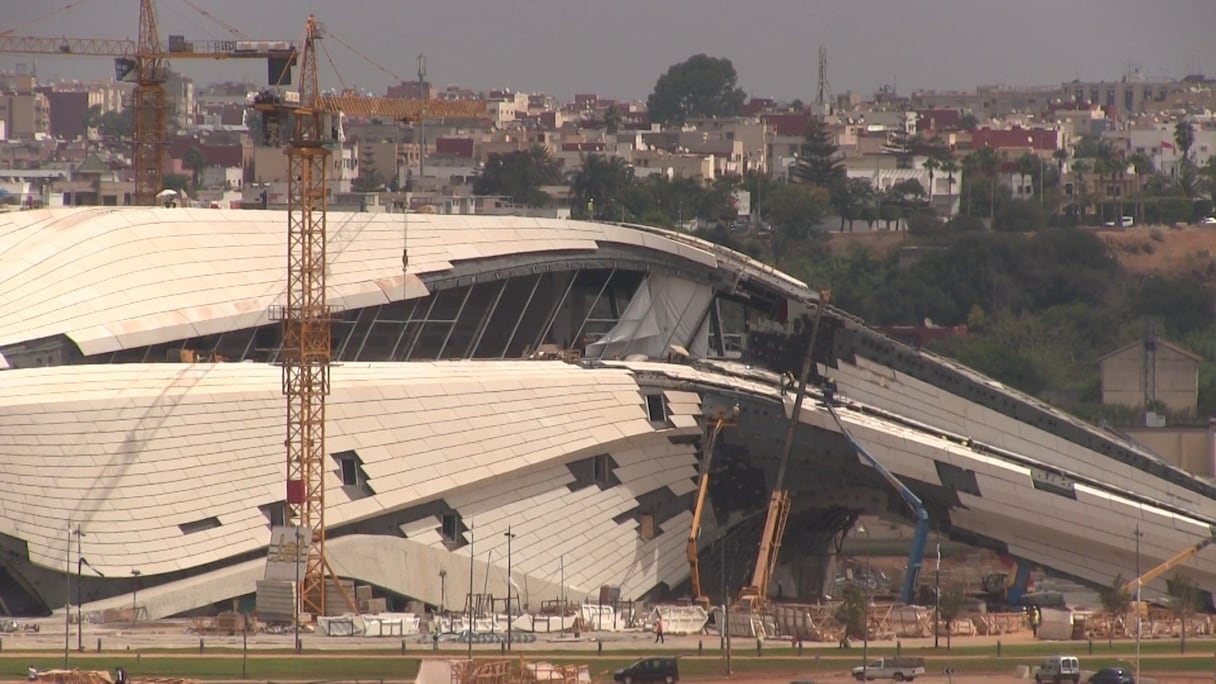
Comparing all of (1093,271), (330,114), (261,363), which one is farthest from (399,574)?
(1093,271)

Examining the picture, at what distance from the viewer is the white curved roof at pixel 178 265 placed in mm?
85438

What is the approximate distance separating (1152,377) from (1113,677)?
76192mm

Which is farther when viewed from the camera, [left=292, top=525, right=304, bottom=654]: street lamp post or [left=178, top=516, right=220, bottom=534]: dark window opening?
[left=178, top=516, right=220, bottom=534]: dark window opening

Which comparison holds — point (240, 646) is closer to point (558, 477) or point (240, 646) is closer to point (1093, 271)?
point (558, 477)

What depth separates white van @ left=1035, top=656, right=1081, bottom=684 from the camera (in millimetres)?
69500

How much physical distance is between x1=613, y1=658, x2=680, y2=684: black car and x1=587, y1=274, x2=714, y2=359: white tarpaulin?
122ft

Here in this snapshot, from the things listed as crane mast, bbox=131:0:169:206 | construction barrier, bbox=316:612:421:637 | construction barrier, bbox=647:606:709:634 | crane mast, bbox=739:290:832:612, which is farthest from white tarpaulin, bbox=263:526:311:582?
crane mast, bbox=131:0:169:206

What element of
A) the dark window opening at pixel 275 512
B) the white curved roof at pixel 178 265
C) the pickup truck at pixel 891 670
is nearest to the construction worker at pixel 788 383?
the white curved roof at pixel 178 265

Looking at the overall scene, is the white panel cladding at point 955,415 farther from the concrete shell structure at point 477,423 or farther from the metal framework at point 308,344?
the metal framework at point 308,344

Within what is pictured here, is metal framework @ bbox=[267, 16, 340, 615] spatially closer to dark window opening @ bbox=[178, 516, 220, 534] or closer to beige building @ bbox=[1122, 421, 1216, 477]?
dark window opening @ bbox=[178, 516, 220, 534]

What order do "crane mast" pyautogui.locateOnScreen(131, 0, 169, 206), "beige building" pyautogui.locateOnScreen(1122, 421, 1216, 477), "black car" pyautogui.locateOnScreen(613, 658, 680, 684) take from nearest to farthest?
"black car" pyautogui.locateOnScreen(613, 658, 680, 684)
"beige building" pyautogui.locateOnScreen(1122, 421, 1216, 477)
"crane mast" pyautogui.locateOnScreen(131, 0, 169, 206)

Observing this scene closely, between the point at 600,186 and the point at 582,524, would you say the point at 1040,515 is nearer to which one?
the point at 582,524

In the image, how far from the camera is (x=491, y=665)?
67.4 m

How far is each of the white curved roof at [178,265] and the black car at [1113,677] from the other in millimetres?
32724
